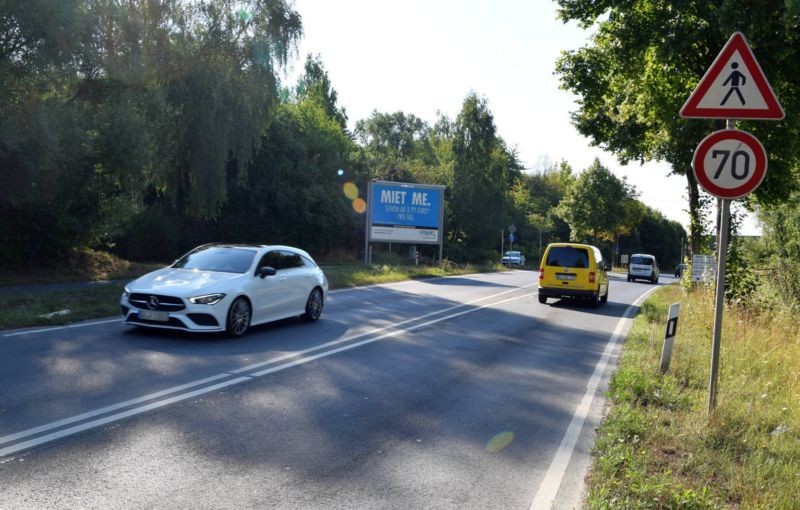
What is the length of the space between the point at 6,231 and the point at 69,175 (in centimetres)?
427

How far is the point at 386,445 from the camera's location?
568 cm

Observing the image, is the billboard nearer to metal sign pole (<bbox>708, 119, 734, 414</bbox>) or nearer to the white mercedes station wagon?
the white mercedes station wagon

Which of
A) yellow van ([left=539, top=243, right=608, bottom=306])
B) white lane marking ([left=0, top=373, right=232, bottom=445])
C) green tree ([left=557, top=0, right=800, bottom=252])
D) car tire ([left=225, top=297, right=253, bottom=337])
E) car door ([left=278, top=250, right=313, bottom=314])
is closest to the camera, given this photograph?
white lane marking ([left=0, top=373, right=232, bottom=445])

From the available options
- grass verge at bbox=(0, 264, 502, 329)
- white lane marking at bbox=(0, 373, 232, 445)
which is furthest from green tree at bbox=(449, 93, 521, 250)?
white lane marking at bbox=(0, 373, 232, 445)

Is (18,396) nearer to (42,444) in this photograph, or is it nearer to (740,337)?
(42,444)

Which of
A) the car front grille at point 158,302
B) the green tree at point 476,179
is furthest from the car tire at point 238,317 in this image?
the green tree at point 476,179

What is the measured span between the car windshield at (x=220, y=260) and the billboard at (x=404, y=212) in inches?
956

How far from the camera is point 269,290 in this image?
11711 millimetres

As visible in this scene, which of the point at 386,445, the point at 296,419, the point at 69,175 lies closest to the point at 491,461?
the point at 386,445

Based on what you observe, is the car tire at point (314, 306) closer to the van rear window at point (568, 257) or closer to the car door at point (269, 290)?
the car door at point (269, 290)

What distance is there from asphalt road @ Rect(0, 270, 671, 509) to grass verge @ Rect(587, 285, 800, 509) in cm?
35

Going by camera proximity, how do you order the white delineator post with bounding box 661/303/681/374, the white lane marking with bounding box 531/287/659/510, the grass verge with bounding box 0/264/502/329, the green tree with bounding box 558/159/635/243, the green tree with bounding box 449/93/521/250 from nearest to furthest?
the white lane marking with bounding box 531/287/659/510 → the white delineator post with bounding box 661/303/681/374 → the grass verge with bounding box 0/264/502/329 → the green tree with bounding box 449/93/521/250 → the green tree with bounding box 558/159/635/243

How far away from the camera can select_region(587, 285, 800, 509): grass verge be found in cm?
458

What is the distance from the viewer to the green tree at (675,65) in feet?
45.9
